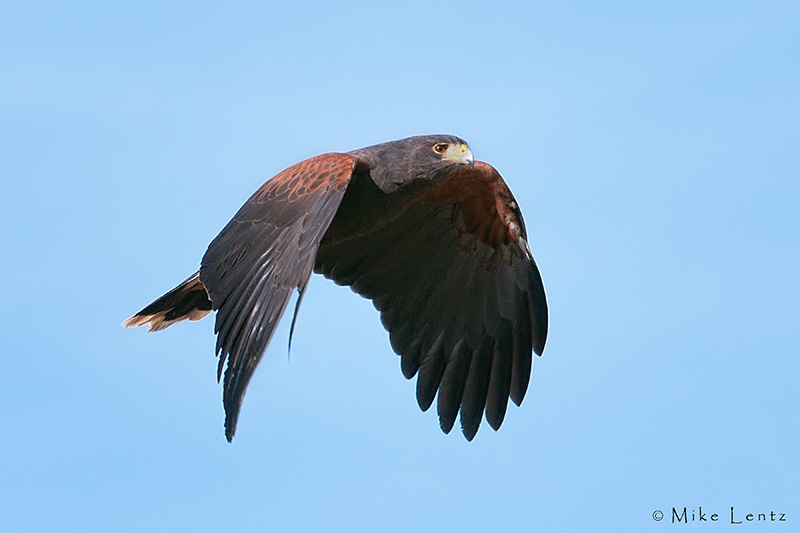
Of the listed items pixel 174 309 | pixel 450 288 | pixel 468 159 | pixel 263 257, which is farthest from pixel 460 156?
pixel 174 309

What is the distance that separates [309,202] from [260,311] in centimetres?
96

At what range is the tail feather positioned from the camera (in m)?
9.67

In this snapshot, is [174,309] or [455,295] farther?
Answer: [455,295]

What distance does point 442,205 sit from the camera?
379 inches

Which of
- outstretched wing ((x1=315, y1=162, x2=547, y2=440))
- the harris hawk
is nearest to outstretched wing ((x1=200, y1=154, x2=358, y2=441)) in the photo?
the harris hawk

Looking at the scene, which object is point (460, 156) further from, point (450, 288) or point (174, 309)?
point (174, 309)

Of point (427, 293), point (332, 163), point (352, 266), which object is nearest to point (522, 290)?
point (427, 293)

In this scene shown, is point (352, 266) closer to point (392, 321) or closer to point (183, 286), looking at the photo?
point (392, 321)

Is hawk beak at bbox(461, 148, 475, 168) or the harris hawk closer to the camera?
hawk beak at bbox(461, 148, 475, 168)

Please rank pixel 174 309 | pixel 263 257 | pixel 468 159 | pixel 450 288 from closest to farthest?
pixel 263 257 < pixel 468 159 < pixel 174 309 < pixel 450 288

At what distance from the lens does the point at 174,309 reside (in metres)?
9.86

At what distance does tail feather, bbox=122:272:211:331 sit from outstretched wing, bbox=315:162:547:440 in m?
0.99

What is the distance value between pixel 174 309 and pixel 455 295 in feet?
7.56

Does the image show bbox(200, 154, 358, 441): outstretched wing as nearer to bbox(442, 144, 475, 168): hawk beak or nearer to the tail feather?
bbox(442, 144, 475, 168): hawk beak
